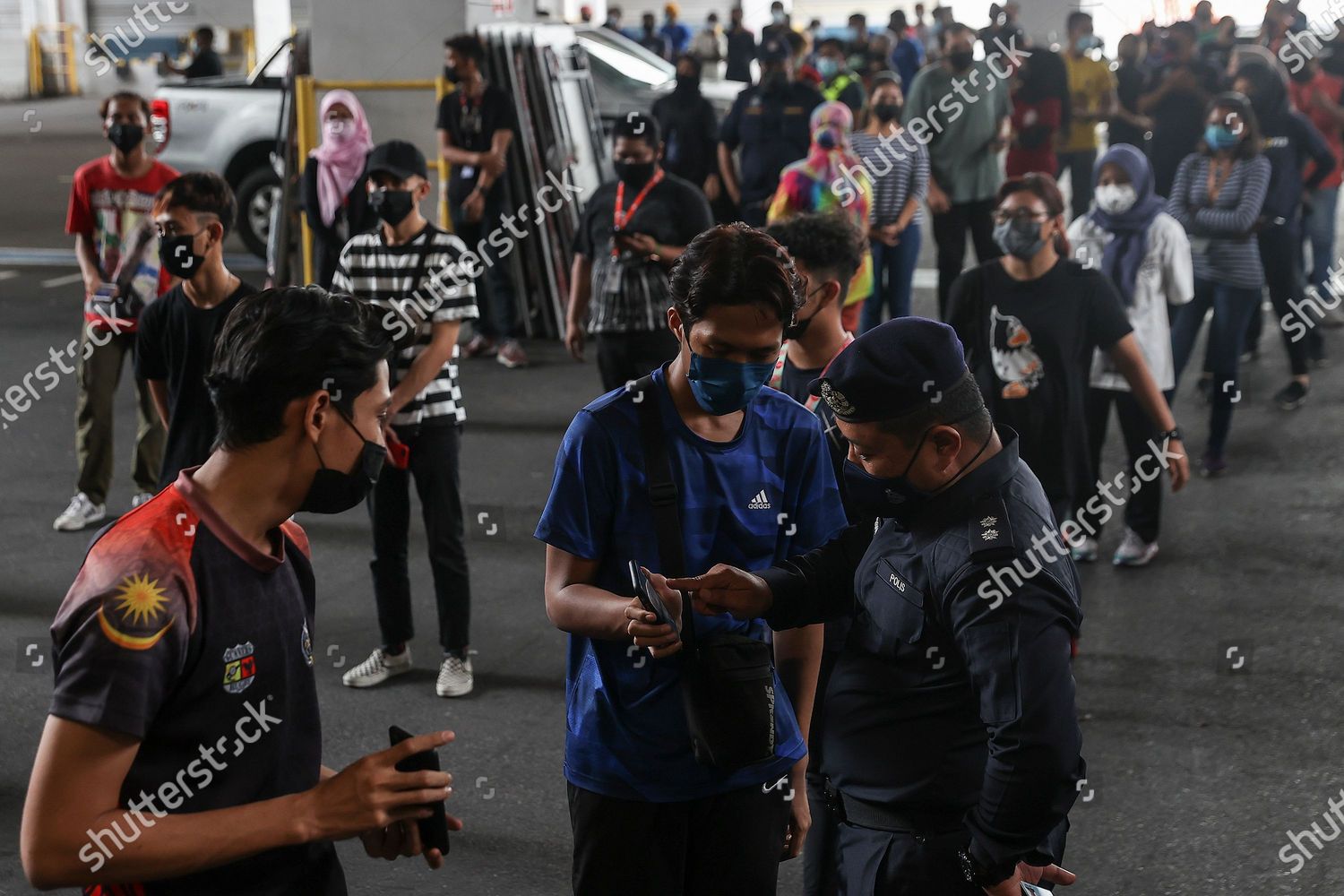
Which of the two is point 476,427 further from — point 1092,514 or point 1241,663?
point 1241,663

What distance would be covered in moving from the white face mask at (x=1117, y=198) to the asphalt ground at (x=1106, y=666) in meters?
1.75

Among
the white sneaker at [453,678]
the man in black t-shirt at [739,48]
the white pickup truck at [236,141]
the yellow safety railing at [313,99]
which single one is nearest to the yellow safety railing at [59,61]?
the man in black t-shirt at [739,48]

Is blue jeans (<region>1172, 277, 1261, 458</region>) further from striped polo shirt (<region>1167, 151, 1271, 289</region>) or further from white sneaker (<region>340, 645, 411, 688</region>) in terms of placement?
white sneaker (<region>340, 645, 411, 688</region>)

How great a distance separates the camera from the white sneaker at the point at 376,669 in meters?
5.68

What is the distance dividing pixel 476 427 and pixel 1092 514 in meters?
4.07

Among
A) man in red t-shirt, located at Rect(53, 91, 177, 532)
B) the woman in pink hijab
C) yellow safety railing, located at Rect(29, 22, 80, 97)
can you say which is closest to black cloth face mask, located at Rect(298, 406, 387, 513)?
man in red t-shirt, located at Rect(53, 91, 177, 532)

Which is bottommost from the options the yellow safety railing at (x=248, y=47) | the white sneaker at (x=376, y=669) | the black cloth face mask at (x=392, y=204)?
the white sneaker at (x=376, y=669)

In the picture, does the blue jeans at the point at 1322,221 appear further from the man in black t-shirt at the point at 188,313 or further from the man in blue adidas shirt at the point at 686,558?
the man in blue adidas shirt at the point at 686,558

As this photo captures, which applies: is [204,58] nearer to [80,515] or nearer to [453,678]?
[80,515]

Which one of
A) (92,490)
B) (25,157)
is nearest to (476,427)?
(92,490)

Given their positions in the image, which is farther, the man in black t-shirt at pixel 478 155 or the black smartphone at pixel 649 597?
the man in black t-shirt at pixel 478 155

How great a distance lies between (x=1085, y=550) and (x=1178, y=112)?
6.05 meters

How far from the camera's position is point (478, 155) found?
34.2ft

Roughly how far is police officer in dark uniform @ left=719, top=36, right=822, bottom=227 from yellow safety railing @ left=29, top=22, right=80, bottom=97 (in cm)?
2895
